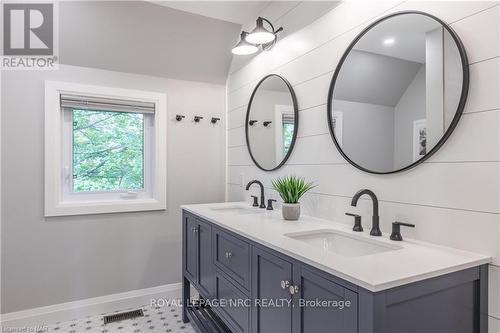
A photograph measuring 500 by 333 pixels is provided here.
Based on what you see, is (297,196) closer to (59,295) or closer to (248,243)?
(248,243)

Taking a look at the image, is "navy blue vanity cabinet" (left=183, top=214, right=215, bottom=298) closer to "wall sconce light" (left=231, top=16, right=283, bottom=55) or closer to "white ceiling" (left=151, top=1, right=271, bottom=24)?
"wall sconce light" (left=231, top=16, right=283, bottom=55)

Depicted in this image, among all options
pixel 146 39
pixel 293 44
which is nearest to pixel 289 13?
pixel 293 44

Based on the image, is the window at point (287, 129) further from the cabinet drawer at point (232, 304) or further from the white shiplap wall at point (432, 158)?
the cabinet drawer at point (232, 304)

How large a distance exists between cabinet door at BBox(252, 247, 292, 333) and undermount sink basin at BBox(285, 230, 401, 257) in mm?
191

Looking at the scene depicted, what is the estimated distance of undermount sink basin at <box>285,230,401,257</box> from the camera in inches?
53.3

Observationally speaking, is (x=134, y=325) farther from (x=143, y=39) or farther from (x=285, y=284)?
(x=143, y=39)

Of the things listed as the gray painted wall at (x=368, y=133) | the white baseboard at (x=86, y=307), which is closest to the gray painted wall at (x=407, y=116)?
the gray painted wall at (x=368, y=133)

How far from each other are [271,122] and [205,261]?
1.10 meters

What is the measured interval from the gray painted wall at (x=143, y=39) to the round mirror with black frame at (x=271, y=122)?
0.62 meters

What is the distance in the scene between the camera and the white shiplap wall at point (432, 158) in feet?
3.51

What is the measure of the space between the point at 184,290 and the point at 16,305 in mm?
1244

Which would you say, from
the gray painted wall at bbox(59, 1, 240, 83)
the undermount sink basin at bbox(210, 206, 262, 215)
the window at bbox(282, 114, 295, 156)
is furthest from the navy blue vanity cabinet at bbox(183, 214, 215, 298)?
the gray painted wall at bbox(59, 1, 240, 83)

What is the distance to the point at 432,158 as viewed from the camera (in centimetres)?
124

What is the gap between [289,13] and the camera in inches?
82.4
